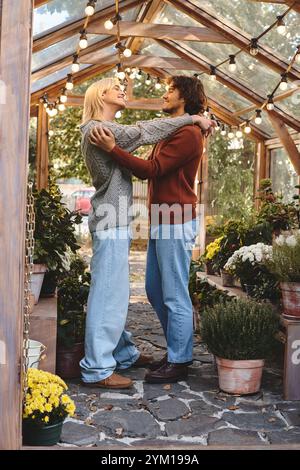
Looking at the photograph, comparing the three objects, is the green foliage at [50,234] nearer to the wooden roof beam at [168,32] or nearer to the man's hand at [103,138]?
the man's hand at [103,138]

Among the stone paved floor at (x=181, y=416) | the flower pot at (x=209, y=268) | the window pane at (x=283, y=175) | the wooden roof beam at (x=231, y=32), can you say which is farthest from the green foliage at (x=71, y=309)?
the window pane at (x=283, y=175)

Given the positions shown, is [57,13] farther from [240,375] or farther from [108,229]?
Answer: [240,375]

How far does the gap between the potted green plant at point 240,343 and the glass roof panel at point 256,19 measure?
3925 millimetres

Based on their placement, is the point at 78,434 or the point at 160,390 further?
the point at 160,390

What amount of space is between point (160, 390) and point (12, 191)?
1.72 m

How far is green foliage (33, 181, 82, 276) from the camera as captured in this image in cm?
367

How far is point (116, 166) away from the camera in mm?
3398

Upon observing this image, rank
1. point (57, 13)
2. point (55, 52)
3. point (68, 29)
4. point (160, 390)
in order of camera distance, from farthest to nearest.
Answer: point (55, 52), point (68, 29), point (57, 13), point (160, 390)

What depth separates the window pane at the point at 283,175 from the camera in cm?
849

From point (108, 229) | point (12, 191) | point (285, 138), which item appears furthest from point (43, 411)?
point (285, 138)

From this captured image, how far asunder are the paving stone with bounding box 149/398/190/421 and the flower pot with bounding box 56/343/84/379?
2.05 ft

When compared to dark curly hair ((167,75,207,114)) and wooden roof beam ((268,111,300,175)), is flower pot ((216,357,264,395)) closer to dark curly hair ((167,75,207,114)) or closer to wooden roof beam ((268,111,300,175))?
dark curly hair ((167,75,207,114))
